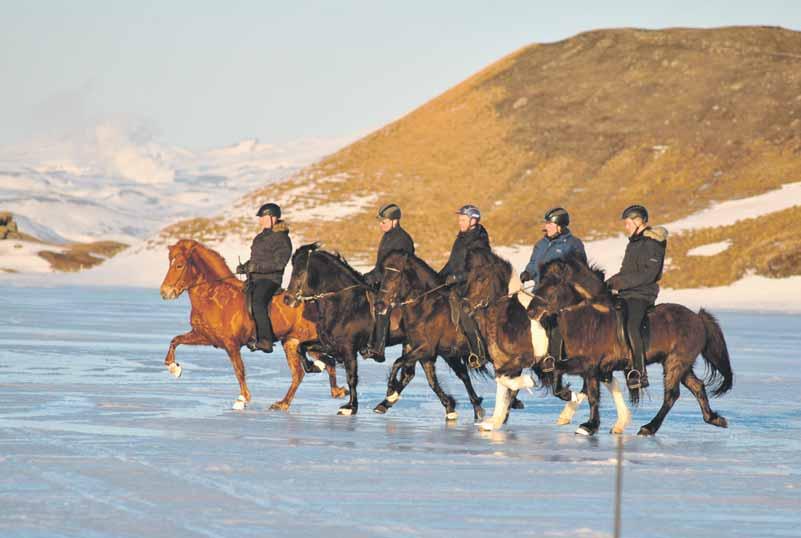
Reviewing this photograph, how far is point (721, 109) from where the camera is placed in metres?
107

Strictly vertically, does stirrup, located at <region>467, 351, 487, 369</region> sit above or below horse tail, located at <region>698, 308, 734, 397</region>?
below

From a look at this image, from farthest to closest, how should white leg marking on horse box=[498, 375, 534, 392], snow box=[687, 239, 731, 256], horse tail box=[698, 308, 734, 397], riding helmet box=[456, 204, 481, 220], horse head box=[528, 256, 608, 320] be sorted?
snow box=[687, 239, 731, 256] < riding helmet box=[456, 204, 481, 220] < horse tail box=[698, 308, 734, 397] < white leg marking on horse box=[498, 375, 534, 392] < horse head box=[528, 256, 608, 320]

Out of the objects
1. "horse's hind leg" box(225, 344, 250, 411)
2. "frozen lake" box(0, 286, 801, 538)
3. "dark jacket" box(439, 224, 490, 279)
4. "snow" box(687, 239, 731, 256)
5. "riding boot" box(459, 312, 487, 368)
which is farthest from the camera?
"snow" box(687, 239, 731, 256)

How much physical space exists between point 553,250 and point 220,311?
4.24 meters

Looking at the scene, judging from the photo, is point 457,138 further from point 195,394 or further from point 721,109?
point 195,394

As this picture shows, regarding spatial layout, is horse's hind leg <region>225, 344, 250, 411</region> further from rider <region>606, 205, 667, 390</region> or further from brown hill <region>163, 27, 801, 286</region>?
brown hill <region>163, 27, 801, 286</region>

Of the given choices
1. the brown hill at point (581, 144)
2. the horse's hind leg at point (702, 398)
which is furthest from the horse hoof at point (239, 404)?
the brown hill at point (581, 144)

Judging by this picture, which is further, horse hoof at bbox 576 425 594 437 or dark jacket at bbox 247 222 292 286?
dark jacket at bbox 247 222 292 286

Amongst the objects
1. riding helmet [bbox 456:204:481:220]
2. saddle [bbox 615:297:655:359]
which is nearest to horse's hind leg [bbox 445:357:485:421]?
riding helmet [bbox 456:204:481:220]

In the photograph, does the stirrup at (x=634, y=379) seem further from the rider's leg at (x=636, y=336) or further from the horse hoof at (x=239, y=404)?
the horse hoof at (x=239, y=404)

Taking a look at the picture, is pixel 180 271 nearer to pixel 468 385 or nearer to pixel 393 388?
pixel 393 388

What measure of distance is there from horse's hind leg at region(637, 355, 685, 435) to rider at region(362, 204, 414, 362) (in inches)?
121

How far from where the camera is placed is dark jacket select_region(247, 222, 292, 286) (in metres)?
17.9

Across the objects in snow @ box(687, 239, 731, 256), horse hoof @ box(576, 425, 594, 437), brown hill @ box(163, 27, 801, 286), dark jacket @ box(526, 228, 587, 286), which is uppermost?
brown hill @ box(163, 27, 801, 286)
